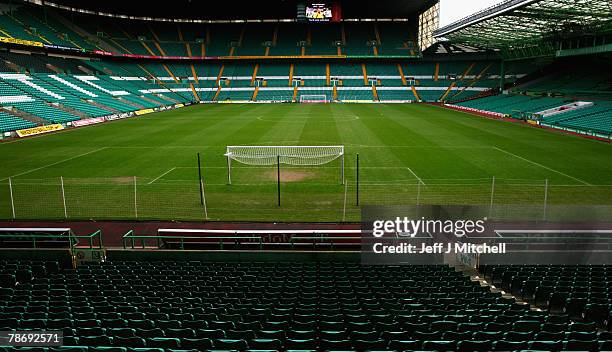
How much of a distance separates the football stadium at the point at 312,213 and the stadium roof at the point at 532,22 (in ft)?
1.32

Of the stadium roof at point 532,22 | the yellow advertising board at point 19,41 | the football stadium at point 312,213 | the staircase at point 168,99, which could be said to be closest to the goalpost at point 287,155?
the football stadium at point 312,213

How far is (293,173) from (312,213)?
740 cm

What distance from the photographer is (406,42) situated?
305 feet

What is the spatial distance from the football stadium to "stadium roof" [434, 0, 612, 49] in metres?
0.40

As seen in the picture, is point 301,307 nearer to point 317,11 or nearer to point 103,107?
point 103,107

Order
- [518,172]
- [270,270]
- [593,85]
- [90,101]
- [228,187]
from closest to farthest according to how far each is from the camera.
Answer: [270,270]
[228,187]
[518,172]
[593,85]
[90,101]

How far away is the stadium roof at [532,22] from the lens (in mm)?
38719

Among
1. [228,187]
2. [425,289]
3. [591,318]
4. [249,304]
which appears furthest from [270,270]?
[228,187]

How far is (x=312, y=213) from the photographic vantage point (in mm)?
18359

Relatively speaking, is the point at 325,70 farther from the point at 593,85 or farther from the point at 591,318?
the point at 591,318

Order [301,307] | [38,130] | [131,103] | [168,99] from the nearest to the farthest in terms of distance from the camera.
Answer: [301,307], [38,130], [131,103], [168,99]

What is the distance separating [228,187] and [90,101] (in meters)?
45.7

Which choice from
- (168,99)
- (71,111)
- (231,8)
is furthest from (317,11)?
(71,111)

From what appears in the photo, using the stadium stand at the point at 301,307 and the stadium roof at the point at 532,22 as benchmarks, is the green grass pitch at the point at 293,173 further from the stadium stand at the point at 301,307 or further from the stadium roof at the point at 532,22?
the stadium roof at the point at 532,22
